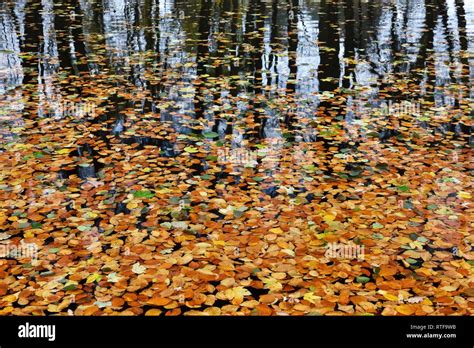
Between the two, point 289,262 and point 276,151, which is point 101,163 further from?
point 289,262

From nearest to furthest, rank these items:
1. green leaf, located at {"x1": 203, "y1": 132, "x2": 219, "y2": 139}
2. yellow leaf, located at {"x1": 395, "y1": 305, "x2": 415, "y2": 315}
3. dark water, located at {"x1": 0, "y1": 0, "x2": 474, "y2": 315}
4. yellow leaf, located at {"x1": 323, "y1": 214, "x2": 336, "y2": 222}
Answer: yellow leaf, located at {"x1": 395, "y1": 305, "x2": 415, "y2": 315} → dark water, located at {"x1": 0, "y1": 0, "x2": 474, "y2": 315} → yellow leaf, located at {"x1": 323, "y1": 214, "x2": 336, "y2": 222} → green leaf, located at {"x1": 203, "y1": 132, "x2": 219, "y2": 139}

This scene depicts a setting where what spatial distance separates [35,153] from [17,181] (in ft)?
2.87

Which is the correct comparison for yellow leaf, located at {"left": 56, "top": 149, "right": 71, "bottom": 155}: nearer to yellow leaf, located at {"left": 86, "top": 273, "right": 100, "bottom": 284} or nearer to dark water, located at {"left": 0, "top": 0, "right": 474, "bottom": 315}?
dark water, located at {"left": 0, "top": 0, "right": 474, "bottom": 315}

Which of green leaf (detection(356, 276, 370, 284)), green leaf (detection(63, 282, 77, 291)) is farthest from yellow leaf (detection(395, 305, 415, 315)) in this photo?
green leaf (detection(63, 282, 77, 291))

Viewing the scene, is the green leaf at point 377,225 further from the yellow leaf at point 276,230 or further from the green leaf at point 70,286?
the green leaf at point 70,286

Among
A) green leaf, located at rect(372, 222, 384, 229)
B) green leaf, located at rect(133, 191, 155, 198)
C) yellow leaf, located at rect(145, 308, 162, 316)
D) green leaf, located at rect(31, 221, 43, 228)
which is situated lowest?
yellow leaf, located at rect(145, 308, 162, 316)

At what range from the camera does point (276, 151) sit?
22.6 ft

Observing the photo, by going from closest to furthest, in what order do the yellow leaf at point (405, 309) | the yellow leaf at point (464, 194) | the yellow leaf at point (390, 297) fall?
the yellow leaf at point (405, 309) < the yellow leaf at point (390, 297) < the yellow leaf at point (464, 194)

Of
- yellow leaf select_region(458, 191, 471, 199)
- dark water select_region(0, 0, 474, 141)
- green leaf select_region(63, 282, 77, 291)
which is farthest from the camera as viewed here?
dark water select_region(0, 0, 474, 141)

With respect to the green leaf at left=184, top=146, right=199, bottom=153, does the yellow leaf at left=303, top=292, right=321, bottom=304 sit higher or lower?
lower

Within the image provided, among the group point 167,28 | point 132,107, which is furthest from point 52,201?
point 167,28

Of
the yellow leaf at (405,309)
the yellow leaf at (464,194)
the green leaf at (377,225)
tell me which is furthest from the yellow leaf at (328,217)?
the yellow leaf at (464,194)

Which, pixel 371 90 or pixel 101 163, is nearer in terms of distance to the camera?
pixel 101 163

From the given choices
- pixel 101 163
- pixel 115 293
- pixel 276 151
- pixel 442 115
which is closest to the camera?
pixel 115 293
